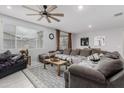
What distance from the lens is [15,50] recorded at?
18.6 feet

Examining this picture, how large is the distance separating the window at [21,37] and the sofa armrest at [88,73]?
4.82 meters

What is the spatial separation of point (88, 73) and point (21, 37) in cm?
537

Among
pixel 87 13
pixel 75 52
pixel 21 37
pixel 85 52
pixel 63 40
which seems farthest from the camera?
pixel 63 40

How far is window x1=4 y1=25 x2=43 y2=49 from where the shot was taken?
5.50 m

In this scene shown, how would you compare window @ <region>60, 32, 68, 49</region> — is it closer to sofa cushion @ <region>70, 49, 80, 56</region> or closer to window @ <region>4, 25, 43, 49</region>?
window @ <region>4, 25, 43, 49</region>

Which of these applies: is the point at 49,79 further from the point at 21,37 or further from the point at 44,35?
the point at 44,35

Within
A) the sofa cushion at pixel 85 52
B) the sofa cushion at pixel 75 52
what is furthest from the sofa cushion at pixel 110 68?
the sofa cushion at pixel 75 52

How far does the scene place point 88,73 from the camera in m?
1.76

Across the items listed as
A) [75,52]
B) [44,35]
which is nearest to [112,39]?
[75,52]

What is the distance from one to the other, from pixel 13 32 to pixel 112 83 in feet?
→ 18.7

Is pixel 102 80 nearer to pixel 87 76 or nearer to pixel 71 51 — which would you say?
pixel 87 76

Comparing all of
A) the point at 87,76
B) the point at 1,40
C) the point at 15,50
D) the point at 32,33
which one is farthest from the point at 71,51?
the point at 87,76

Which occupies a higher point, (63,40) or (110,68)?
(63,40)

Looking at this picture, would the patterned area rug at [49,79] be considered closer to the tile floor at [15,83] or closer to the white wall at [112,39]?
the tile floor at [15,83]
